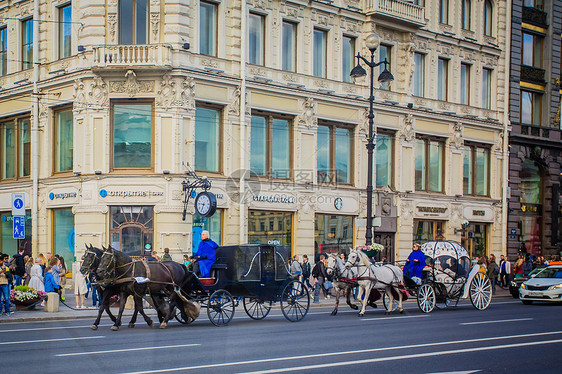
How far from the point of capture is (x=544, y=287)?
98.7ft

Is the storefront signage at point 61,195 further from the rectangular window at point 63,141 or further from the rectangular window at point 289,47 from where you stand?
the rectangular window at point 289,47

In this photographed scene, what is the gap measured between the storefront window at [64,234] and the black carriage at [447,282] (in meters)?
16.1

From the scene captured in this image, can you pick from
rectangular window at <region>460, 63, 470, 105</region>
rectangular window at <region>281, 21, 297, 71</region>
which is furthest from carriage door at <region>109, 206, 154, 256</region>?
rectangular window at <region>460, 63, 470, 105</region>

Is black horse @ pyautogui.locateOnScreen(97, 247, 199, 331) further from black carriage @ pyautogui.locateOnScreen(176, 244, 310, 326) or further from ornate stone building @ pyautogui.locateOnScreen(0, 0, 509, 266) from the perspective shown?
ornate stone building @ pyautogui.locateOnScreen(0, 0, 509, 266)

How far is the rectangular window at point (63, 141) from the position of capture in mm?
35938

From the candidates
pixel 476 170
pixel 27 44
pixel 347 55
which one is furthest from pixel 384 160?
pixel 27 44

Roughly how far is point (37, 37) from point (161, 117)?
7.79 m

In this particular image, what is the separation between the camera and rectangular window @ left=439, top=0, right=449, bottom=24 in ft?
152

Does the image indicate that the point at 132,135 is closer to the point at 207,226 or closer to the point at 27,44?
the point at 207,226

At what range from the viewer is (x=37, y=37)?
3694cm

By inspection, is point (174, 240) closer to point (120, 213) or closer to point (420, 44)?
point (120, 213)

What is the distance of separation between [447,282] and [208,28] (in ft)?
53.5

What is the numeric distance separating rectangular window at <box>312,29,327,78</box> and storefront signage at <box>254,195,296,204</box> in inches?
247

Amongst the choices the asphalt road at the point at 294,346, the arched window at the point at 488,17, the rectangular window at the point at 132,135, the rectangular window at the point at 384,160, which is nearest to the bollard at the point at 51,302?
the asphalt road at the point at 294,346
